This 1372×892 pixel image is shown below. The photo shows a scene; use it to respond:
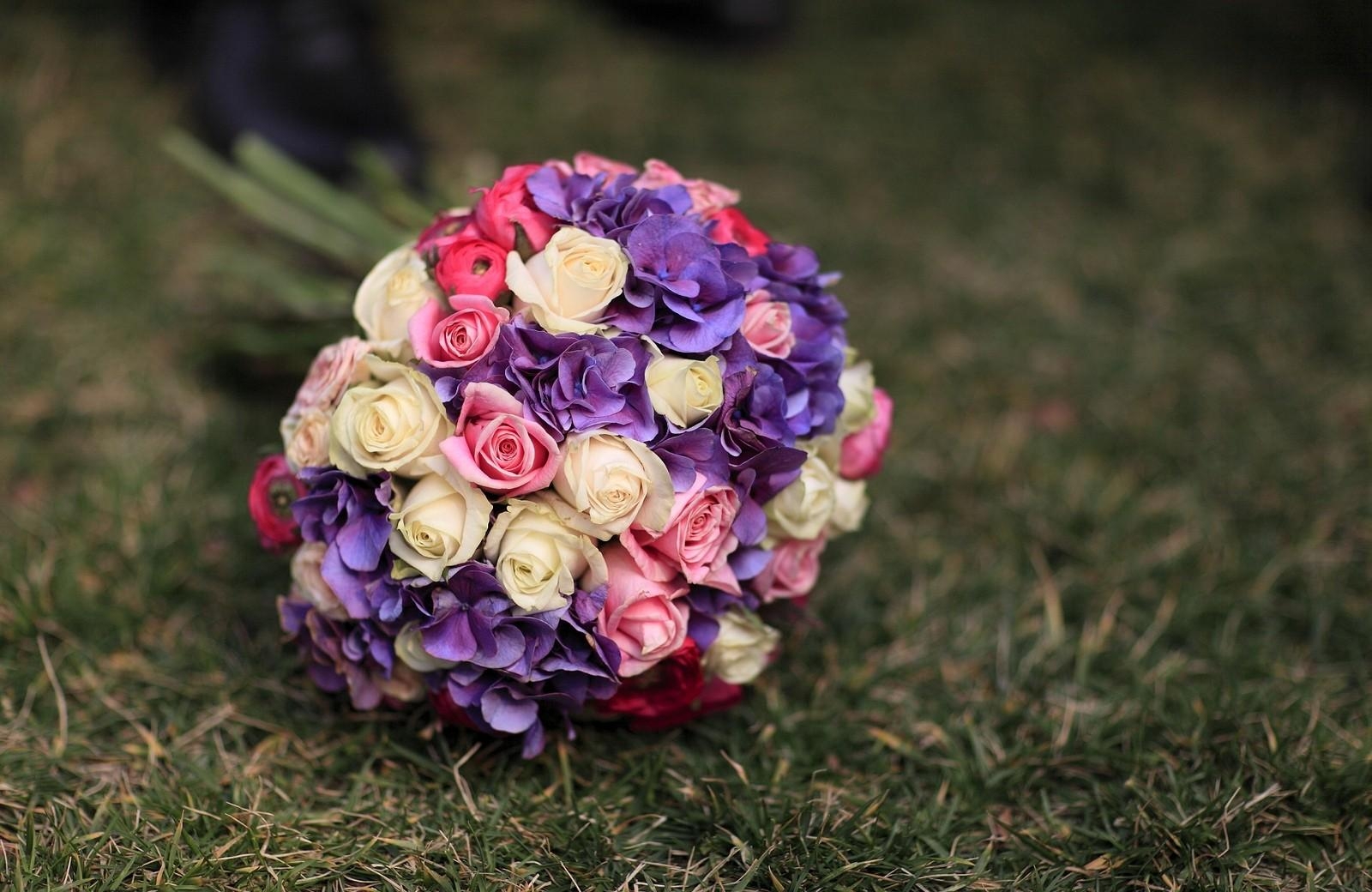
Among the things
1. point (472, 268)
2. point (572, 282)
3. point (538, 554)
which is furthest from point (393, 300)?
point (538, 554)

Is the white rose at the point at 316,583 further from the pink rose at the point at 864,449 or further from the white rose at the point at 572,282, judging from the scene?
the pink rose at the point at 864,449

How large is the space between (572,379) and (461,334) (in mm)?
115

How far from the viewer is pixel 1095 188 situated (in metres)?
2.60

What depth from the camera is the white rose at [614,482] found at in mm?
984

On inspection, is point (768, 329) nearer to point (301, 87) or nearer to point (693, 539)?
point (693, 539)

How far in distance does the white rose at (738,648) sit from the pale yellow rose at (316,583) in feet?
1.21

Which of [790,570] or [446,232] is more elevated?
[446,232]

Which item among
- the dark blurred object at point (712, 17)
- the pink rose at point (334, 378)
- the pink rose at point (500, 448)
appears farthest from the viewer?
the dark blurred object at point (712, 17)

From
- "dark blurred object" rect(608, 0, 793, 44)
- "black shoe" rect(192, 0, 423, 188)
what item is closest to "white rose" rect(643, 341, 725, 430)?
"black shoe" rect(192, 0, 423, 188)

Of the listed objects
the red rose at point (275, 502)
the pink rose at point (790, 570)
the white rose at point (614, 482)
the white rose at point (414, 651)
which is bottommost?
the white rose at point (414, 651)

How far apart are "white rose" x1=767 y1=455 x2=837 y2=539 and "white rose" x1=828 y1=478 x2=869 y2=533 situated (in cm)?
5

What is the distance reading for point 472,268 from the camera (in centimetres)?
108

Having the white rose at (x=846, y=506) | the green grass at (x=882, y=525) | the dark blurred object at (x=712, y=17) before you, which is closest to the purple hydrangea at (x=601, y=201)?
the white rose at (x=846, y=506)

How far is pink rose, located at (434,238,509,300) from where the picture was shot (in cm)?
107
